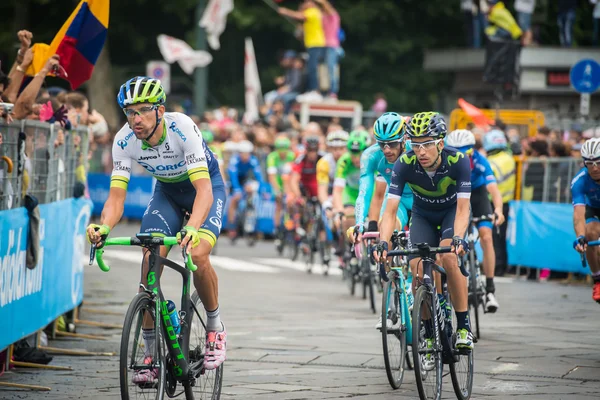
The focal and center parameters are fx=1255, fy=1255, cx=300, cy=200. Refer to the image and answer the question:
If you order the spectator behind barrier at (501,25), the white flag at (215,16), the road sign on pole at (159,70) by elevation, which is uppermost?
the white flag at (215,16)

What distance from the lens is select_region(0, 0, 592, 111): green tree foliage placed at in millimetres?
40531

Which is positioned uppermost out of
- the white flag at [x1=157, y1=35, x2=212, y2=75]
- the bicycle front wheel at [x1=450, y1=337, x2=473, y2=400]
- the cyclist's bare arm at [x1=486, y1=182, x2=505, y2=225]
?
the white flag at [x1=157, y1=35, x2=212, y2=75]

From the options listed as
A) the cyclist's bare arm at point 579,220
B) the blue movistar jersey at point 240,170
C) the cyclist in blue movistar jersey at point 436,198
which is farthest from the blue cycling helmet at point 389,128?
the blue movistar jersey at point 240,170

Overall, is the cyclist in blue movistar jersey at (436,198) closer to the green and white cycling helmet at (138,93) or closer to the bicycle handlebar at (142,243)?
the bicycle handlebar at (142,243)

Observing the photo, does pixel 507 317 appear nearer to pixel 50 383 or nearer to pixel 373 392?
pixel 373 392

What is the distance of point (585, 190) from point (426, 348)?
2968mm

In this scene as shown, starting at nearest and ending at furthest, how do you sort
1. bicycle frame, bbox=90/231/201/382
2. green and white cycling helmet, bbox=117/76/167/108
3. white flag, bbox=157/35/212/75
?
bicycle frame, bbox=90/231/201/382 < green and white cycling helmet, bbox=117/76/167/108 < white flag, bbox=157/35/212/75

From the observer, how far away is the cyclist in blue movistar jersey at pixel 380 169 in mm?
10258

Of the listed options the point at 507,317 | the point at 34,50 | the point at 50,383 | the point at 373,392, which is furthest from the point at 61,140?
the point at 507,317

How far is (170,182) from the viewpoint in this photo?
8.45m

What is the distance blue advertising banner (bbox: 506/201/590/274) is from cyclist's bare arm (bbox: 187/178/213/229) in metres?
11.0

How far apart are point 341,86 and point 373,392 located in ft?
111

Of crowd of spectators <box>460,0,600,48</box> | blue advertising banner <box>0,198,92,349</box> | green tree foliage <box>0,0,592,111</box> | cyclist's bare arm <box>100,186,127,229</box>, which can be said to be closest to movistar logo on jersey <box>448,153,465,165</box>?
cyclist's bare arm <box>100,186,127,229</box>

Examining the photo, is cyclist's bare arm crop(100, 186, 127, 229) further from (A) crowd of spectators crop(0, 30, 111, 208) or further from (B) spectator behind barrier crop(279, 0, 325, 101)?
(B) spectator behind barrier crop(279, 0, 325, 101)
